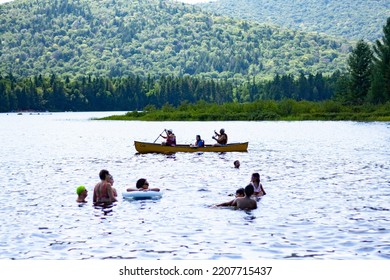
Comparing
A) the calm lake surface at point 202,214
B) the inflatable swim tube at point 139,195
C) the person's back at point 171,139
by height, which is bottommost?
the calm lake surface at point 202,214

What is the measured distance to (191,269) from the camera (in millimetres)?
19672

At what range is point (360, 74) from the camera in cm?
13738

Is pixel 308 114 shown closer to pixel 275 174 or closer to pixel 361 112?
pixel 361 112

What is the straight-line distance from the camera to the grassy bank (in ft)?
427

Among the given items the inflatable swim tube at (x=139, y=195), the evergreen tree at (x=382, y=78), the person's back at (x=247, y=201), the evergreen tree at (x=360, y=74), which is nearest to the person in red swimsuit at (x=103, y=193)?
the inflatable swim tube at (x=139, y=195)

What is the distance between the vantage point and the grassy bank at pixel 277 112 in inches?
5128

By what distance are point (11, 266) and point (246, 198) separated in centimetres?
1294

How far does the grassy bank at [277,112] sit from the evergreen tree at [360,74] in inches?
103

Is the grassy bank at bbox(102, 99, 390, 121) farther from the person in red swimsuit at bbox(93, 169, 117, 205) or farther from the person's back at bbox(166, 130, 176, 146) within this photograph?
the person in red swimsuit at bbox(93, 169, 117, 205)

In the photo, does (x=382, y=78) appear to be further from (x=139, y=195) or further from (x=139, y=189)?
(x=139, y=195)

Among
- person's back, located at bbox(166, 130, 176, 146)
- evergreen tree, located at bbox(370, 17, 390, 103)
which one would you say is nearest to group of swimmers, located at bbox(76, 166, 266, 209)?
person's back, located at bbox(166, 130, 176, 146)

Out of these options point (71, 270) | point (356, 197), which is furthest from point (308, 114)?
point (71, 270)

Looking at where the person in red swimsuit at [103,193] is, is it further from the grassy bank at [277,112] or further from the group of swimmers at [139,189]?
the grassy bank at [277,112]

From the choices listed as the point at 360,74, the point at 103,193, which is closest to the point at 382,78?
the point at 360,74
